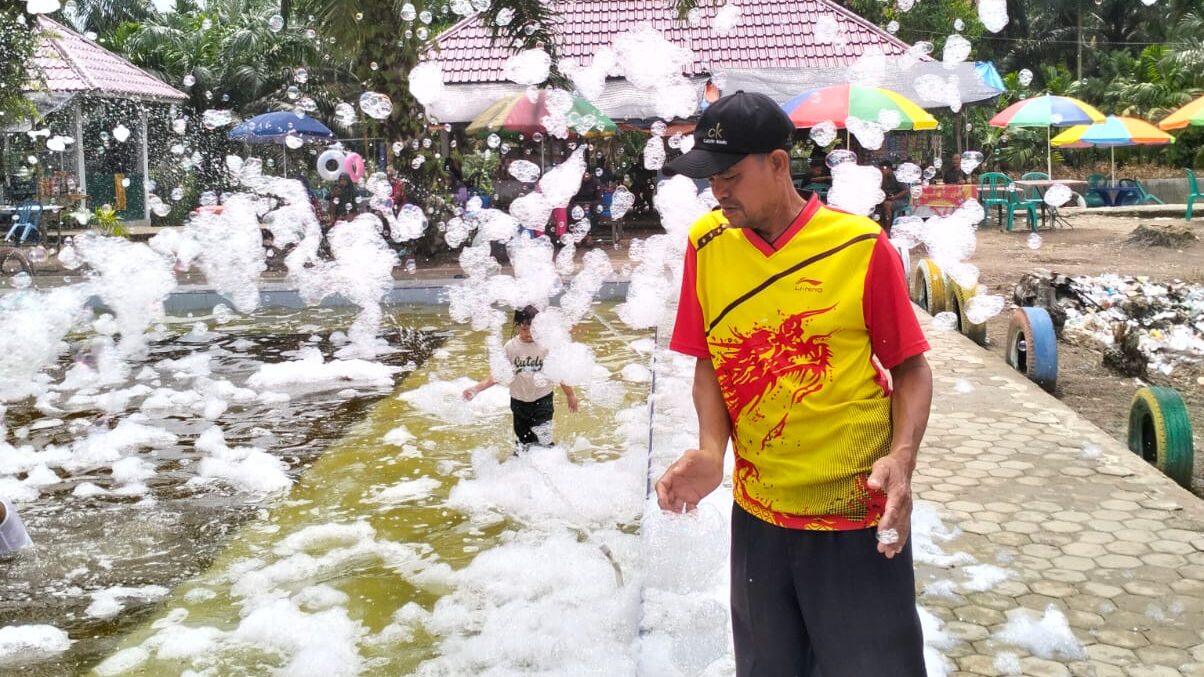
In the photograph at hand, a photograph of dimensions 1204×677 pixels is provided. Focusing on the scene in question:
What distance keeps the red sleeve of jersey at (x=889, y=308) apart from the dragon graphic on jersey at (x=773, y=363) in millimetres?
89

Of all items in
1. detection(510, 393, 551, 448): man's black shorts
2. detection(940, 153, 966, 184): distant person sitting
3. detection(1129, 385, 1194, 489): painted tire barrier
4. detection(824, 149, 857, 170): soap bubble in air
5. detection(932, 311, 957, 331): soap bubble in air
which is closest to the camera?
detection(1129, 385, 1194, 489): painted tire barrier

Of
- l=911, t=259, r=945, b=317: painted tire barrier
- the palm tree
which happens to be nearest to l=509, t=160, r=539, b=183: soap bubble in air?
l=911, t=259, r=945, b=317: painted tire barrier

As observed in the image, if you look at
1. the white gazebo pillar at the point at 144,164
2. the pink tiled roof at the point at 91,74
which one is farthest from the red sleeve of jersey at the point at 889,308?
the white gazebo pillar at the point at 144,164

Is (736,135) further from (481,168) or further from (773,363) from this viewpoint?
(481,168)

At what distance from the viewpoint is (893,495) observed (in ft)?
6.79

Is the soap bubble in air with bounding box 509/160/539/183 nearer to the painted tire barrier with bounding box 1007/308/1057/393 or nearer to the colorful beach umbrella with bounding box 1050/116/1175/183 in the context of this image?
the painted tire barrier with bounding box 1007/308/1057/393

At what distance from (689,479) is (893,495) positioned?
1.39ft

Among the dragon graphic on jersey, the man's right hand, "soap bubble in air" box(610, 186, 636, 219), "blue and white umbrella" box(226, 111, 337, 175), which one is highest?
"blue and white umbrella" box(226, 111, 337, 175)

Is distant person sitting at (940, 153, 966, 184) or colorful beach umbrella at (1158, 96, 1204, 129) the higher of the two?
colorful beach umbrella at (1158, 96, 1204, 129)

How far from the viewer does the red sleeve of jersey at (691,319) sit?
236 cm

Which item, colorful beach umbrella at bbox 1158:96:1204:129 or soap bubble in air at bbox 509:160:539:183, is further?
soap bubble in air at bbox 509:160:539:183

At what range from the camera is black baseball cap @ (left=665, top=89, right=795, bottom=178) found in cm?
214

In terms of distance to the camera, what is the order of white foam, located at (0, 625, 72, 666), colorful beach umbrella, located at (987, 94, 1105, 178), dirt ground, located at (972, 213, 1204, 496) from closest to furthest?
white foam, located at (0, 625, 72, 666), dirt ground, located at (972, 213, 1204, 496), colorful beach umbrella, located at (987, 94, 1105, 178)

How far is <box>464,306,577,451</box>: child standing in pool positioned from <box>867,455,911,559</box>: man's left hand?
3.55m
